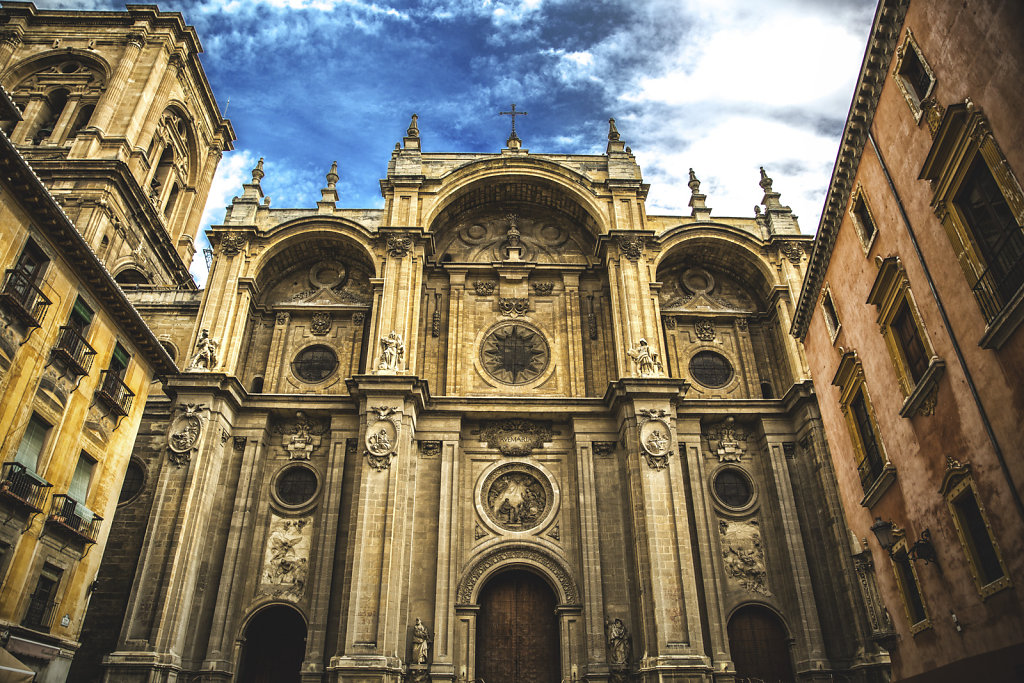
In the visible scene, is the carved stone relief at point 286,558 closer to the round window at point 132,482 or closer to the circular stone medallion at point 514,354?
the round window at point 132,482

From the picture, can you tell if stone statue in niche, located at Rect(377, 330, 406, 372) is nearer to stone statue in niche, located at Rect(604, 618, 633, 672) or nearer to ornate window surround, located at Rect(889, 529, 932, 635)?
stone statue in niche, located at Rect(604, 618, 633, 672)

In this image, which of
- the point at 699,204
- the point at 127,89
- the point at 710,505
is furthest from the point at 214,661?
the point at 127,89

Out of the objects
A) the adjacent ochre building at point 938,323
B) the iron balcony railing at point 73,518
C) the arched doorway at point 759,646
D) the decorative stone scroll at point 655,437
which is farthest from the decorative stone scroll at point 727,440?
the iron balcony railing at point 73,518

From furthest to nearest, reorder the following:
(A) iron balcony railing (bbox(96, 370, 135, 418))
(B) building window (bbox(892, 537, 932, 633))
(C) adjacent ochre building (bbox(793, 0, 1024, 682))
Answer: (A) iron balcony railing (bbox(96, 370, 135, 418))
(B) building window (bbox(892, 537, 932, 633))
(C) adjacent ochre building (bbox(793, 0, 1024, 682))

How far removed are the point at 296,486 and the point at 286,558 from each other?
96.9 inches

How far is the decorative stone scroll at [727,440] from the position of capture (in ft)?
80.8


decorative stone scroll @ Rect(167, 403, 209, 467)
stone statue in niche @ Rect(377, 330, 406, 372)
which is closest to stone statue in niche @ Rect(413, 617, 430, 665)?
stone statue in niche @ Rect(377, 330, 406, 372)

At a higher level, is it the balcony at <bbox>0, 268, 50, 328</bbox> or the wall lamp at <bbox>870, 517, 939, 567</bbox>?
the balcony at <bbox>0, 268, 50, 328</bbox>

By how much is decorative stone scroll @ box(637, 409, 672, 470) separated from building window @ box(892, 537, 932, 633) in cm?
771

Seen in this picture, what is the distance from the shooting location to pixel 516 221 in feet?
97.2

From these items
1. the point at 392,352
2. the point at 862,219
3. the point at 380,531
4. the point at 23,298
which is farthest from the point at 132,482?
the point at 862,219

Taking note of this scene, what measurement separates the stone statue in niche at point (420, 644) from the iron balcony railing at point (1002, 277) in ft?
54.4

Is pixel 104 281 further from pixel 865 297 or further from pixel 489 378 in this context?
pixel 865 297

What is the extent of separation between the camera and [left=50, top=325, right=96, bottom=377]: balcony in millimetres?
16656
